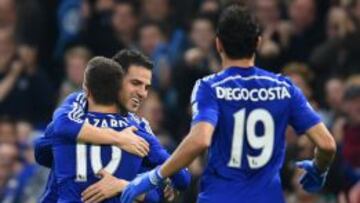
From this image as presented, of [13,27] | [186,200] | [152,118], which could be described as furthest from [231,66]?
[13,27]

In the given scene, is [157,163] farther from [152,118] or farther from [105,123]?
[152,118]

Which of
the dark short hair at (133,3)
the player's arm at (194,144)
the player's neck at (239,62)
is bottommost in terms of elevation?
the player's arm at (194,144)

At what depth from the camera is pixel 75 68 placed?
15.7 metres

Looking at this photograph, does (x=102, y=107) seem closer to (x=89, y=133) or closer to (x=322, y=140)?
(x=89, y=133)

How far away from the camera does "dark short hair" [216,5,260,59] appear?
8.20m

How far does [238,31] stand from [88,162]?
120 centimetres

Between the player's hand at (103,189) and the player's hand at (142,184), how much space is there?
9.6 inches

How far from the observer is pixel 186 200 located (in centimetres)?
1357

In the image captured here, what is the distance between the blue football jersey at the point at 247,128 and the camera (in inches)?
323

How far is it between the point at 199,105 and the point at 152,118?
6.64 metres

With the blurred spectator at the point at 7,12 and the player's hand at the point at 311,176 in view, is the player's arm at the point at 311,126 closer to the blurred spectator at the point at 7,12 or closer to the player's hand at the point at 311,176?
the player's hand at the point at 311,176

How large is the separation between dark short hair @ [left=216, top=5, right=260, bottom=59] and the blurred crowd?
14.8 ft

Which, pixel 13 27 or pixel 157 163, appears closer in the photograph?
pixel 157 163

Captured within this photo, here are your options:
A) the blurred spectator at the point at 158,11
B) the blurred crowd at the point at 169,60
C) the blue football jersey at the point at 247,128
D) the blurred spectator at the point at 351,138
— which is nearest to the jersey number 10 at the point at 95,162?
the blue football jersey at the point at 247,128
